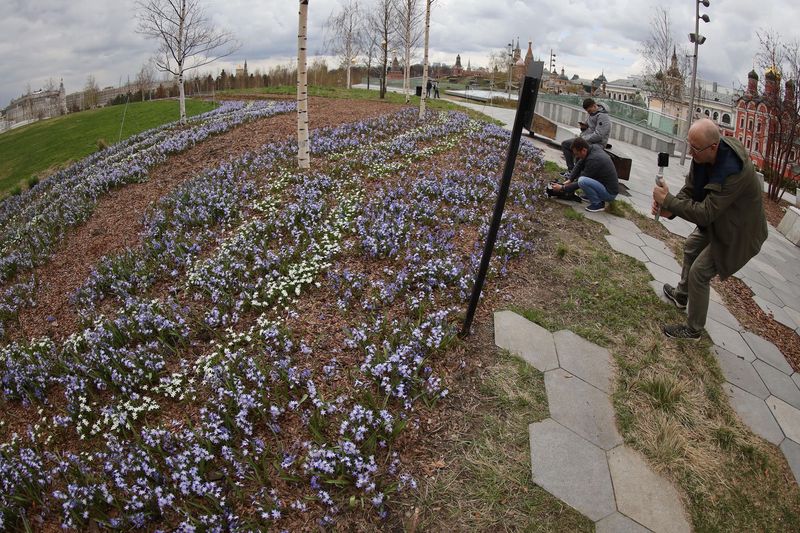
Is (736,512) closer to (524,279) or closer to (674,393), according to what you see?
(674,393)

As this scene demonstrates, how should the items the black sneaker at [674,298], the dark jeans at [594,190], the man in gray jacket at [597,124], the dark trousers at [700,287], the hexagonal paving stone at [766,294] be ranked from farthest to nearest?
the man in gray jacket at [597,124] < the dark jeans at [594,190] < the hexagonal paving stone at [766,294] < the black sneaker at [674,298] < the dark trousers at [700,287]

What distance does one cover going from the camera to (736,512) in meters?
3.01

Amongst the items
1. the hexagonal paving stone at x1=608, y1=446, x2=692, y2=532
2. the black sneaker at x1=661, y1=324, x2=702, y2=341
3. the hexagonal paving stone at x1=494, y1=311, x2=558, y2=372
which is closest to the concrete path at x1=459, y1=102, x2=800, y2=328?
the black sneaker at x1=661, y1=324, x2=702, y2=341

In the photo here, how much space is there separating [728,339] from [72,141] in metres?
29.8

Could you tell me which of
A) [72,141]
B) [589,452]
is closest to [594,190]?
[589,452]

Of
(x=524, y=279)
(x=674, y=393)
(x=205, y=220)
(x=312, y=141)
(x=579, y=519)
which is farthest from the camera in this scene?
(x=312, y=141)

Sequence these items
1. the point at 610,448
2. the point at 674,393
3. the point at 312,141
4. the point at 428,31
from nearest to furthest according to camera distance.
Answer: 1. the point at 610,448
2. the point at 674,393
3. the point at 312,141
4. the point at 428,31

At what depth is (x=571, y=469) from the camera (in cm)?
316

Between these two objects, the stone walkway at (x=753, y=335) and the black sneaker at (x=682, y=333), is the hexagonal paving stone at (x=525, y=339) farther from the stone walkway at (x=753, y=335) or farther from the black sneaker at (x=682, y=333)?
the stone walkway at (x=753, y=335)

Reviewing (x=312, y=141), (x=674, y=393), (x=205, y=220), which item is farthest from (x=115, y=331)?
(x=312, y=141)

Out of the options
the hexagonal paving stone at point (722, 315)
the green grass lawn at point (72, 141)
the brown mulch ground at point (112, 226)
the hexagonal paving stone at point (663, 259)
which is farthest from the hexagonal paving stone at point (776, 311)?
the green grass lawn at point (72, 141)

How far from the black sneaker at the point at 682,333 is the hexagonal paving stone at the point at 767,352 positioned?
2.79 feet

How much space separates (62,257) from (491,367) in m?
7.46

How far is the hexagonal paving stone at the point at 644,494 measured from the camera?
2881mm
